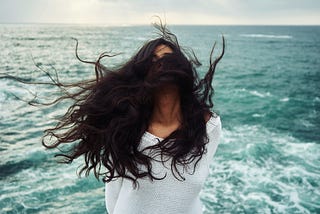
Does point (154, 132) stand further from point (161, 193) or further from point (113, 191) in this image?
point (113, 191)

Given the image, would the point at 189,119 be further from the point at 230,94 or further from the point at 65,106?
the point at 230,94

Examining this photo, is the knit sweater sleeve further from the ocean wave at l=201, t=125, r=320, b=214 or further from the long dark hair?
the ocean wave at l=201, t=125, r=320, b=214

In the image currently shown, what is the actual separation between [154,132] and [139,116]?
4.3 inches

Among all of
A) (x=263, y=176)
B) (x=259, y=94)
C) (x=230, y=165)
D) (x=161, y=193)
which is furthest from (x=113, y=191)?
(x=259, y=94)

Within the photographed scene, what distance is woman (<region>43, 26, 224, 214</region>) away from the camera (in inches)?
68.4

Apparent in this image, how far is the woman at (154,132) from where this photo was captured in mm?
1738

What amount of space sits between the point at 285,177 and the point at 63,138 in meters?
9.49

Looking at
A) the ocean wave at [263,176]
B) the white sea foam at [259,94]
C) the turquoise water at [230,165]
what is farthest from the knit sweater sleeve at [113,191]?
the white sea foam at [259,94]

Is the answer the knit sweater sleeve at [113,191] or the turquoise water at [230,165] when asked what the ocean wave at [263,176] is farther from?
the knit sweater sleeve at [113,191]

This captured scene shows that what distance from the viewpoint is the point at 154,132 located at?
70.6 inches

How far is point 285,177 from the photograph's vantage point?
10.5m

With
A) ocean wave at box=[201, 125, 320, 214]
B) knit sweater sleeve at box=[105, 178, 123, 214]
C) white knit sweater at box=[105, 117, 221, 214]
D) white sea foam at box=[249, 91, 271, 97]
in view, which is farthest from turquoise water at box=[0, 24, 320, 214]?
white sea foam at box=[249, 91, 271, 97]

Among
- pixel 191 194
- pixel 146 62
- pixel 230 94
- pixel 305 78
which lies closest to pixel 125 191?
pixel 191 194

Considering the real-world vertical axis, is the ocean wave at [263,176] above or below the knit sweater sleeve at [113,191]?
below
